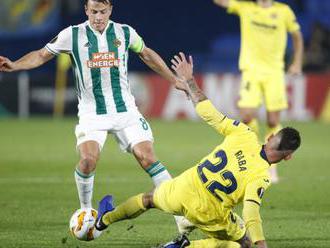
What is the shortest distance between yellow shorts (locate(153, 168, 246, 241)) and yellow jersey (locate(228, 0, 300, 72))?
246 inches

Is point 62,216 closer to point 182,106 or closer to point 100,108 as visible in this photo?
point 100,108

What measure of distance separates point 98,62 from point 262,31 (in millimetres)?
5130

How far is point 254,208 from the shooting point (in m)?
7.32

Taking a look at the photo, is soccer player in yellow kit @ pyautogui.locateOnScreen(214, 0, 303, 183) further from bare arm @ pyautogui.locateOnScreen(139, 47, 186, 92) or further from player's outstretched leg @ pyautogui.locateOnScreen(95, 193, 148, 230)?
player's outstretched leg @ pyautogui.locateOnScreen(95, 193, 148, 230)

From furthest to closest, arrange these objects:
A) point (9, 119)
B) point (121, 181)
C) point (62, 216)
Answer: point (9, 119), point (121, 181), point (62, 216)

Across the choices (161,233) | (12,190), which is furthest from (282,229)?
(12,190)

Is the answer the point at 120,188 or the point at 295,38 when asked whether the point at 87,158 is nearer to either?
the point at 120,188

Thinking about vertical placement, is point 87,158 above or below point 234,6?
below

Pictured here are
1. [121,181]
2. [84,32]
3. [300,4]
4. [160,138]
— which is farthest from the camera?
[300,4]

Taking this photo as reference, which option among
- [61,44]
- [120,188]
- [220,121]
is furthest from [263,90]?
[220,121]

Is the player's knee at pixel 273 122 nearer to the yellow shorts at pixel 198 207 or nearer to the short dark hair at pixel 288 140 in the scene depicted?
the yellow shorts at pixel 198 207

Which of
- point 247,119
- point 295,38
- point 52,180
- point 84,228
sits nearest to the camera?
point 84,228

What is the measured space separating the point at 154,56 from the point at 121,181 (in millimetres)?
4145

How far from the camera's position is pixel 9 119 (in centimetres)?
2573
